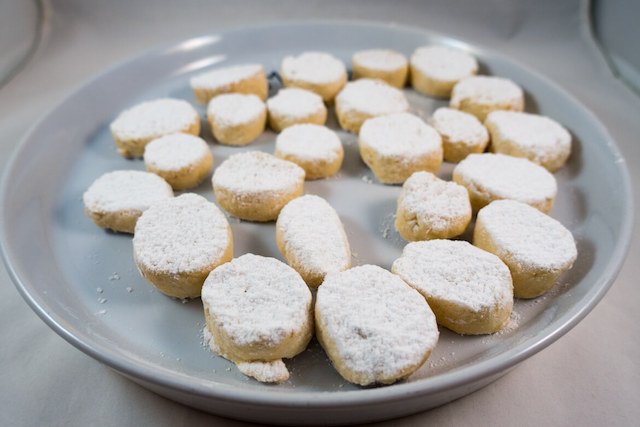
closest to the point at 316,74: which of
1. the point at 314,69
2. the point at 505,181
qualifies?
the point at 314,69

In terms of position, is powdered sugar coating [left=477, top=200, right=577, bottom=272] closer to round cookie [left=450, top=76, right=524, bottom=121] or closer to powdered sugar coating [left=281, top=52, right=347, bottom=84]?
round cookie [left=450, top=76, right=524, bottom=121]

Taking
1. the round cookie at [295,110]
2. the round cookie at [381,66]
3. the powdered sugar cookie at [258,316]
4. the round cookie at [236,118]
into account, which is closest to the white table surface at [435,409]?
the powdered sugar cookie at [258,316]

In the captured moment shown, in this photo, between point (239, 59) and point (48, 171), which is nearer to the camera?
point (48, 171)

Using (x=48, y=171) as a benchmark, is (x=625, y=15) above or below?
above

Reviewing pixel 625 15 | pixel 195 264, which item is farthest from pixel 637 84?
pixel 195 264

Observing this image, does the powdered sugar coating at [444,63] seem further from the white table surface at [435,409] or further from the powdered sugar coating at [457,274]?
the powdered sugar coating at [457,274]

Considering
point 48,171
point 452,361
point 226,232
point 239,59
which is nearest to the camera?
point 452,361

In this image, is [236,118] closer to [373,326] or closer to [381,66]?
[381,66]

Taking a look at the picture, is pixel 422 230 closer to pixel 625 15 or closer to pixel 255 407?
pixel 255 407
